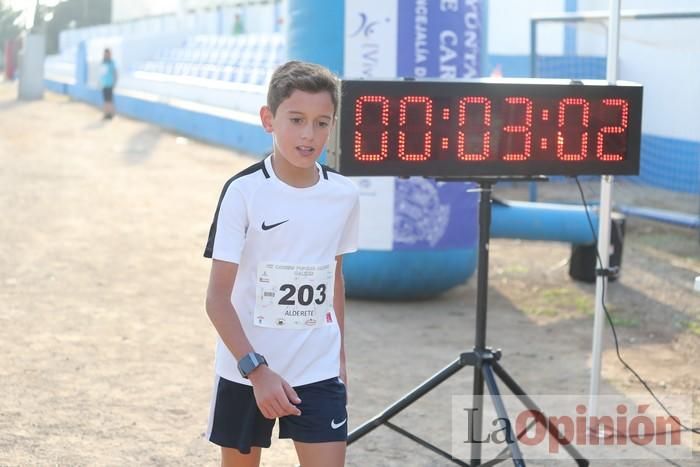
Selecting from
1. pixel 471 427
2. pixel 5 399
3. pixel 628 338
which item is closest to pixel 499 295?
pixel 628 338

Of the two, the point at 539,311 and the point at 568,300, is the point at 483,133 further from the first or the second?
the point at 568,300

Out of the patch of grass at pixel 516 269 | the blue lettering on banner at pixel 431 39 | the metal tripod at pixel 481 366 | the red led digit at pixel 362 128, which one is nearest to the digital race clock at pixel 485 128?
the red led digit at pixel 362 128

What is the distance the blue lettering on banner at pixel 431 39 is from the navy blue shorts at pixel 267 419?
202 inches

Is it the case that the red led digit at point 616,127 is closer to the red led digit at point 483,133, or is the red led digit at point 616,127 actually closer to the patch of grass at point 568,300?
the red led digit at point 483,133

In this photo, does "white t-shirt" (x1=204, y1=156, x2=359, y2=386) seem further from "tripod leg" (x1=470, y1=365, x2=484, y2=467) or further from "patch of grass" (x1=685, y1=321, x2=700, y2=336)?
"patch of grass" (x1=685, y1=321, x2=700, y2=336)

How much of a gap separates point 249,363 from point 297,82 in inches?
33.0

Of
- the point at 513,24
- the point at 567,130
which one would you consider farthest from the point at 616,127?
the point at 513,24

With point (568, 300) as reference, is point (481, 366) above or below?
above

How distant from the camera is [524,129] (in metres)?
5.25

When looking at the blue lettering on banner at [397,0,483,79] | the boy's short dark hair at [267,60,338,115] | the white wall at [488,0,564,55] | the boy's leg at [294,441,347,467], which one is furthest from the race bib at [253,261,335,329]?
the white wall at [488,0,564,55]

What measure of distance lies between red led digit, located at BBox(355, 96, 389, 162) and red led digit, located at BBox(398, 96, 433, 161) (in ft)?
0.22

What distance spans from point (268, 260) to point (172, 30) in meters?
40.8

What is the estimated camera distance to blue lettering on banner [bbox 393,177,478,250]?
8.67m

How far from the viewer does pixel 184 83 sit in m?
30.1
